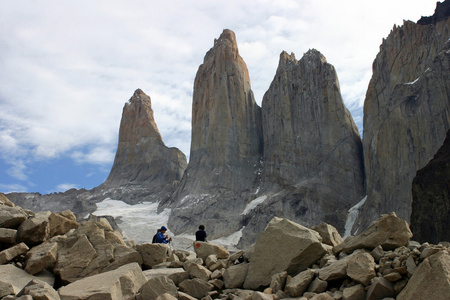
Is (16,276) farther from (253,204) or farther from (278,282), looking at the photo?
(253,204)

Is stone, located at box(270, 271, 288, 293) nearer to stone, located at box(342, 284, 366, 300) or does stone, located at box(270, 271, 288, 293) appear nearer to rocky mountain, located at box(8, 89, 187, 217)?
stone, located at box(342, 284, 366, 300)

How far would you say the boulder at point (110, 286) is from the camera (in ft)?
29.4

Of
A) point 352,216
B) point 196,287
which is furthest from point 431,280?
point 352,216

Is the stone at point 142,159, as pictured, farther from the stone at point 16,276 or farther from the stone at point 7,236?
the stone at point 16,276

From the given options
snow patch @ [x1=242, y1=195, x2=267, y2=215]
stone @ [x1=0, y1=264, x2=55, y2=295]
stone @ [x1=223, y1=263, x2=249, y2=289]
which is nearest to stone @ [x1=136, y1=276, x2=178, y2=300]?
stone @ [x1=223, y1=263, x2=249, y2=289]

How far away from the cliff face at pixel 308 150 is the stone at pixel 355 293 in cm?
5199

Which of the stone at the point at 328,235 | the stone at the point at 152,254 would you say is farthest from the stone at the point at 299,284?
the stone at the point at 152,254

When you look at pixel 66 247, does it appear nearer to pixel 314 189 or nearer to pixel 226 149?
pixel 314 189

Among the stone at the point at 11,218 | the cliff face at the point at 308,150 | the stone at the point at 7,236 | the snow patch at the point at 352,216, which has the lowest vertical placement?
the snow patch at the point at 352,216

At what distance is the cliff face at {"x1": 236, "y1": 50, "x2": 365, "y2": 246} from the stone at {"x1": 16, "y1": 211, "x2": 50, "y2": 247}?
49300 mm

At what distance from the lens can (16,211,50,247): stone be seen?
12320 millimetres

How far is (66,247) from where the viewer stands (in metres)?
12.4

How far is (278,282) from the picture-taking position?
9.62m

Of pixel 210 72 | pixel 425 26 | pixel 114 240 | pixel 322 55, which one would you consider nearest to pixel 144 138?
pixel 210 72
